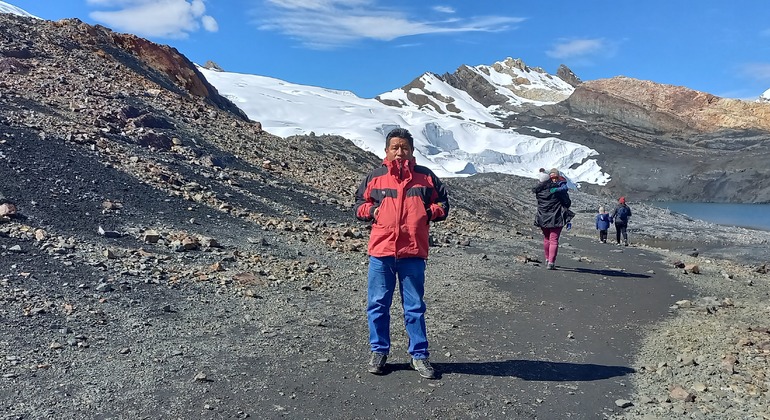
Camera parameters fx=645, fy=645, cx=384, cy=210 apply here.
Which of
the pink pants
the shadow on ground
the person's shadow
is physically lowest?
the person's shadow

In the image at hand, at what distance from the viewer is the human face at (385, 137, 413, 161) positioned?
436 cm

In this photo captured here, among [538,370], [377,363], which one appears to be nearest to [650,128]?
[538,370]

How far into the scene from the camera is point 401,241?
430 centimetres

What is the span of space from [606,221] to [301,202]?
8.48 metres

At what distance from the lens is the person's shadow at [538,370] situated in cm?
452

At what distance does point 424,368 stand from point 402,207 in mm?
1094

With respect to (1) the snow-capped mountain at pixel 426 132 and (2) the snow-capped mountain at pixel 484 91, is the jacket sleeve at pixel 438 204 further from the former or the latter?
(2) the snow-capped mountain at pixel 484 91

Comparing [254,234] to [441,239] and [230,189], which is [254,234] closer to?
[230,189]

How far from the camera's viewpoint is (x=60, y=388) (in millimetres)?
3807

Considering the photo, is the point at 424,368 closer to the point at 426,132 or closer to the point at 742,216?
the point at 742,216

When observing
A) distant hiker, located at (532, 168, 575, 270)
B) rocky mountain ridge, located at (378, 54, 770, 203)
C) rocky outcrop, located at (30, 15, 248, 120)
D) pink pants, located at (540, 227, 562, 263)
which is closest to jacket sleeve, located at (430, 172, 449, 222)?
distant hiker, located at (532, 168, 575, 270)

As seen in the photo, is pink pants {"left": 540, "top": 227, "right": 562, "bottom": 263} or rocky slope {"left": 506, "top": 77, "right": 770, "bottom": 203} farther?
rocky slope {"left": 506, "top": 77, "right": 770, "bottom": 203}

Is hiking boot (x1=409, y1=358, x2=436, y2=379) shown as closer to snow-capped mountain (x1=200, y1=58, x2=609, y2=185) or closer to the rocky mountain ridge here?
snow-capped mountain (x1=200, y1=58, x2=609, y2=185)

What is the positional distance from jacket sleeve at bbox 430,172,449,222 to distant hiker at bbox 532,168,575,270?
5228 millimetres
